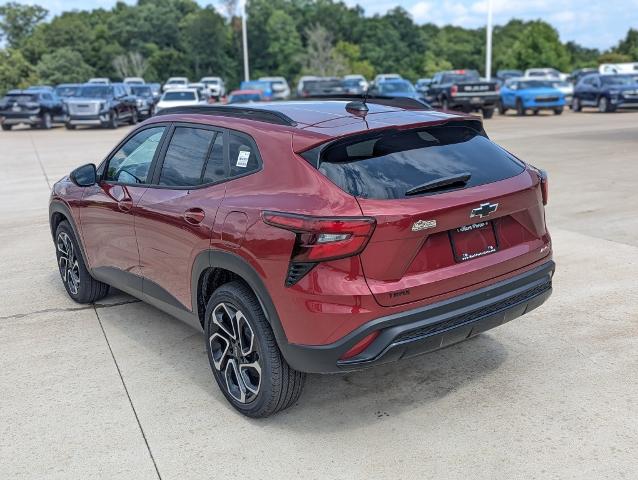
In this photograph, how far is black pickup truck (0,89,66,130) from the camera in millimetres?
28516

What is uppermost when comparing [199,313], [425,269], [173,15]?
[173,15]

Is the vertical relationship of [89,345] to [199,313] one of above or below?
below

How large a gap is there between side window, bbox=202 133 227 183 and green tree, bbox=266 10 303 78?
8134 cm

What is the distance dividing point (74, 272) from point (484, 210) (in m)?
3.82

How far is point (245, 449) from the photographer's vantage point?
3.56 meters

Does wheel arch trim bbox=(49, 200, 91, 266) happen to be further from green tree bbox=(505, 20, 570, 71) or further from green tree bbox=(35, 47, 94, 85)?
green tree bbox=(35, 47, 94, 85)

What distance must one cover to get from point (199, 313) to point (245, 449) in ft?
3.21

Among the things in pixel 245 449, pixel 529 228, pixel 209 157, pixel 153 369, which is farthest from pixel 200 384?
pixel 529 228

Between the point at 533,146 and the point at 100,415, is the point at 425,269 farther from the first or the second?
the point at 533,146

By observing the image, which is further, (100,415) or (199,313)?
(199,313)

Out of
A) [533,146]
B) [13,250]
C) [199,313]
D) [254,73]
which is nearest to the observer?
[199,313]

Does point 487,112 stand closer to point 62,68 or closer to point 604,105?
point 604,105

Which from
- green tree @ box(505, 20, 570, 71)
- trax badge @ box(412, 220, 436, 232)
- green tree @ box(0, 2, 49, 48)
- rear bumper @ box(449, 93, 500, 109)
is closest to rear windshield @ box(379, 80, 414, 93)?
rear bumper @ box(449, 93, 500, 109)

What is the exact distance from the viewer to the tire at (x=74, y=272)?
5.78 metres
